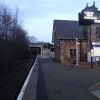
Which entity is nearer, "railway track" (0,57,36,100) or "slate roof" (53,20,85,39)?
"railway track" (0,57,36,100)

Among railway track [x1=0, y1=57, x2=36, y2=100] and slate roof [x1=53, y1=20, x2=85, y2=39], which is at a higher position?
slate roof [x1=53, y1=20, x2=85, y2=39]

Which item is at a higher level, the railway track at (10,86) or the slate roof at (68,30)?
the slate roof at (68,30)

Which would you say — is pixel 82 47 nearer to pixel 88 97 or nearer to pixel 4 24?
pixel 4 24

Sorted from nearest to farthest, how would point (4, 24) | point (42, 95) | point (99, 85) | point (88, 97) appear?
1. point (88, 97)
2. point (42, 95)
3. point (99, 85)
4. point (4, 24)

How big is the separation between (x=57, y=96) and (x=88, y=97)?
4.99ft

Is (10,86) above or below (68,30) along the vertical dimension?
below

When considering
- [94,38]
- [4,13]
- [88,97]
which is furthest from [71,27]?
[88,97]

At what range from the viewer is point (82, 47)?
55406 millimetres

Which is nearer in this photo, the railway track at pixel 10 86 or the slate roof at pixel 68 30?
the railway track at pixel 10 86

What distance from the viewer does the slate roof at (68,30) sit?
55.9m

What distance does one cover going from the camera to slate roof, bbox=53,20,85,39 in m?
55.9

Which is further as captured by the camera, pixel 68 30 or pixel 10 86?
pixel 68 30

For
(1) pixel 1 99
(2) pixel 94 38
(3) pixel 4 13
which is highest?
(3) pixel 4 13

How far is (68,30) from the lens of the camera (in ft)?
189
